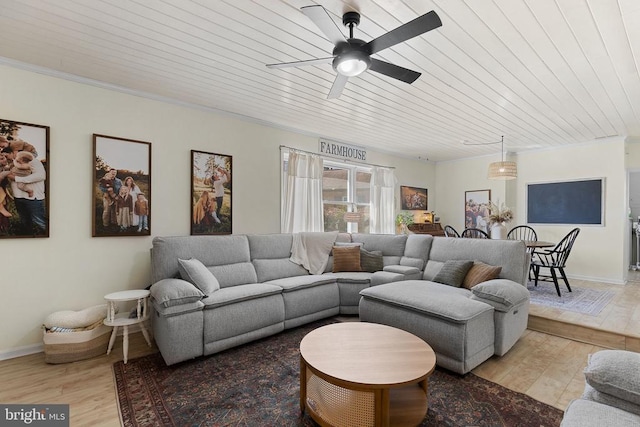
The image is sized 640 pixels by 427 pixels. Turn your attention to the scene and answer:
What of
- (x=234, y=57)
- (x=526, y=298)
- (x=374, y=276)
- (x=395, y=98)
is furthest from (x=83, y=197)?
(x=526, y=298)

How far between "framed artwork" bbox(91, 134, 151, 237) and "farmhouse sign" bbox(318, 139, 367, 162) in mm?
2664

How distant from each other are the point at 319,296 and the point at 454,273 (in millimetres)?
1508

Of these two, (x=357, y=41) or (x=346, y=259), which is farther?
(x=346, y=259)

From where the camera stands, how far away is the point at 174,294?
2.52 meters

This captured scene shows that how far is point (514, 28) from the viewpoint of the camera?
7.07 feet

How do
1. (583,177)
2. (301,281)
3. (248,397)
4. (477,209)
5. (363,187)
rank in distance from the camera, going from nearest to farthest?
(248,397) < (301,281) < (583,177) < (363,187) < (477,209)

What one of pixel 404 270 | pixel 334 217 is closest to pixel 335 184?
pixel 334 217

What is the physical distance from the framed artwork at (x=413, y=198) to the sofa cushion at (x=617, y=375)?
→ 17.6 ft

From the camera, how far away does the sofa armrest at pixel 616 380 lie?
116cm

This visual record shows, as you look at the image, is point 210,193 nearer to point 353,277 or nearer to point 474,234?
point 353,277

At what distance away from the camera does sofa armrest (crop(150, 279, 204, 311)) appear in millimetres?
2502

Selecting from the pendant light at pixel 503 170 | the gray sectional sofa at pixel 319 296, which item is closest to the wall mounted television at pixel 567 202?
the pendant light at pixel 503 170

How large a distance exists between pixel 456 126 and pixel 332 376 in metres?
4.07

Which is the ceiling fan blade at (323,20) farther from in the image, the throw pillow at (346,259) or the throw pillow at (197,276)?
the throw pillow at (346,259)
